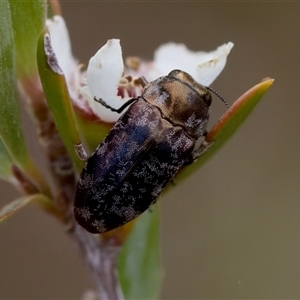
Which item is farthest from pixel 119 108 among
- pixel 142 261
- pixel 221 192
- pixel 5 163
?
pixel 221 192

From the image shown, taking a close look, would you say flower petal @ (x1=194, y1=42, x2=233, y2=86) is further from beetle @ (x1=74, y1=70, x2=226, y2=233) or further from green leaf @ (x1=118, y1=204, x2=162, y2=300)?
green leaf @ (x1=118, y1=204, x2=162, y2=300)

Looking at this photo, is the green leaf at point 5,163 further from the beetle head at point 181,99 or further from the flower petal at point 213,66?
the flower petal at point 213,66

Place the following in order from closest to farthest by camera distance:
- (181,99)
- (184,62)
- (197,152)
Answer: (197,152) → (181,99) → (184,62)

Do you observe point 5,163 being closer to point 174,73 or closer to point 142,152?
point 142,152

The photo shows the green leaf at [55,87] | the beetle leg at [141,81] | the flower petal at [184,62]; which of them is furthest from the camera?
the beetle leg at [141,81]

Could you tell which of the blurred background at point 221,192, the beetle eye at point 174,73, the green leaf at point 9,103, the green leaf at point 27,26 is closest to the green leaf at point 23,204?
the green leaf at point 9,103

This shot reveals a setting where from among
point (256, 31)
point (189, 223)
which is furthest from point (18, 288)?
point (256, 31)

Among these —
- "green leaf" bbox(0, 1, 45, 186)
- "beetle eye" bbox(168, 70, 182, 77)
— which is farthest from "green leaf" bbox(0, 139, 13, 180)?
"beetle eye" bbox(168, 70, 182, 77)
